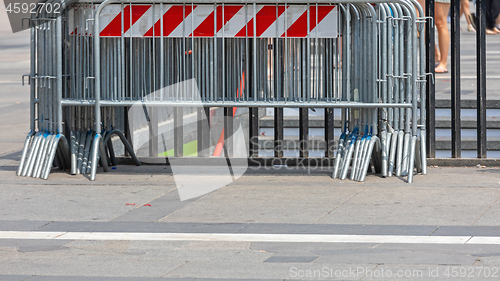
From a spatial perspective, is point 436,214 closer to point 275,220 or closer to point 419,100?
point 275,220

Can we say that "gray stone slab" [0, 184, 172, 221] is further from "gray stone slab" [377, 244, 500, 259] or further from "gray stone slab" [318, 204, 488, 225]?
"gray stone slab" [377, 244, 500, 259]

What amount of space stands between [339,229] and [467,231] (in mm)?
1117

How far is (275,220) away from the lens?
6.44 m

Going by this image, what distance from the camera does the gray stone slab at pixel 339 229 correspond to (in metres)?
5.97

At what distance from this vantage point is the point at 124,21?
8.34 m

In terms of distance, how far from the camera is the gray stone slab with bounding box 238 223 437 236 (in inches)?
235

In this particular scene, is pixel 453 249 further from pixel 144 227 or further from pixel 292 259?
pixel 144 227

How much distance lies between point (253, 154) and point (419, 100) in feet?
7.91

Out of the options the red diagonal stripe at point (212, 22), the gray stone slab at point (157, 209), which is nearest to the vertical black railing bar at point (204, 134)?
the red diagonal stripe at point (212, 22)

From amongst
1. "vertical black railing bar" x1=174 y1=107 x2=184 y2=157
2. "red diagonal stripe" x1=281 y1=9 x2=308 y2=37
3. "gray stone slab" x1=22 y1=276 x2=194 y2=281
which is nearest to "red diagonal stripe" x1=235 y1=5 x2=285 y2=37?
"red diagonal stripe" x1=281 y1=9 x2=308 y2=37

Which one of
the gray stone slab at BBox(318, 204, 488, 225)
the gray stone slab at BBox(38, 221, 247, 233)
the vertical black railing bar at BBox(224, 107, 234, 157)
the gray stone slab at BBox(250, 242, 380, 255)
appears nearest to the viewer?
the gray stone slab at BBox(250, 242, 380, 255)

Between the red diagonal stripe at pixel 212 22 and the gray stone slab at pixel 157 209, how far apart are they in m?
2.05

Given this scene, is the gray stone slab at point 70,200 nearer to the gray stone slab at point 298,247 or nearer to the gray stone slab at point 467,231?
the gray stone slab at point 298,247

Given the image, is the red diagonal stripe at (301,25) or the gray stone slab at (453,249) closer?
the gray stone slab at (453,249)
